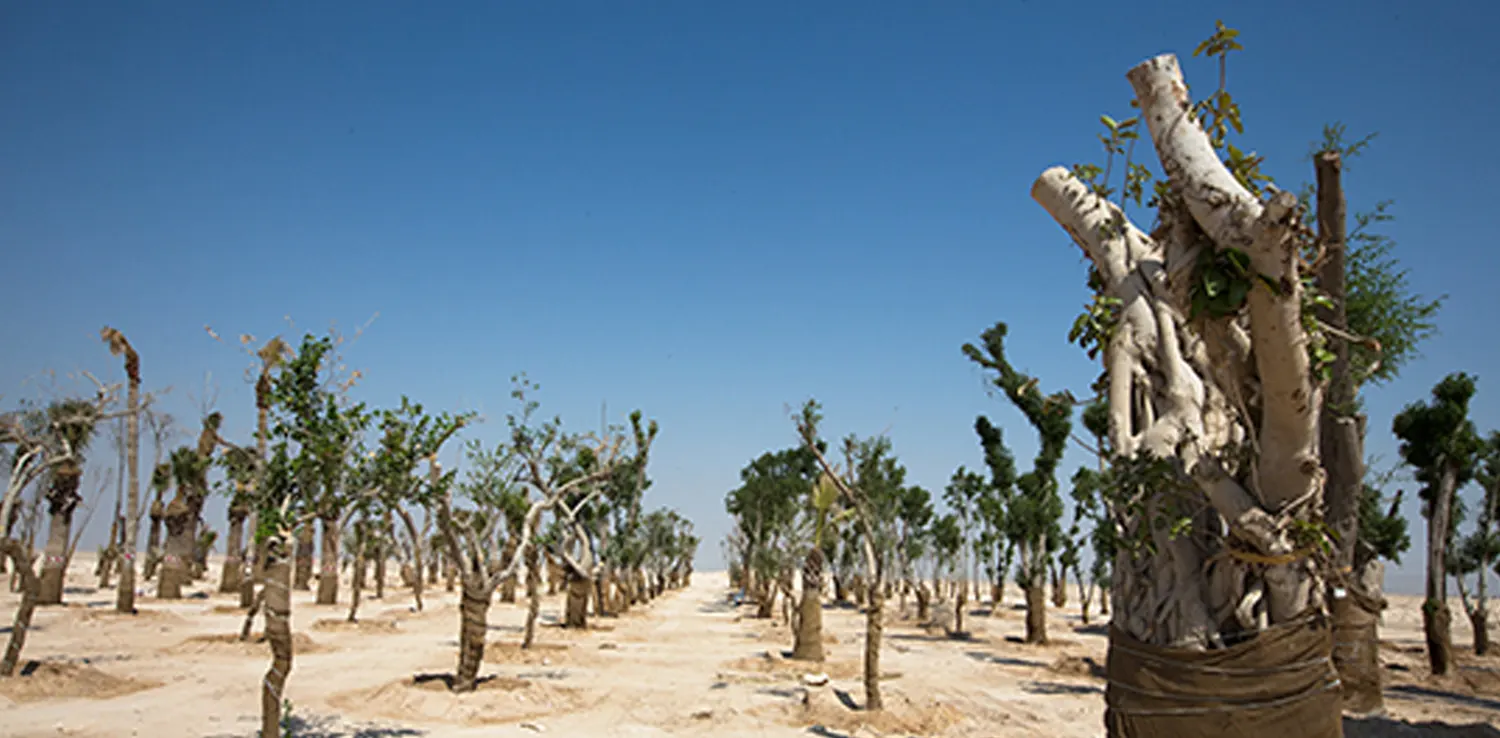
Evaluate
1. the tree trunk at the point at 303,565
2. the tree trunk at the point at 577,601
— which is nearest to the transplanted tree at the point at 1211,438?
the tree trunk at the point at 577,601

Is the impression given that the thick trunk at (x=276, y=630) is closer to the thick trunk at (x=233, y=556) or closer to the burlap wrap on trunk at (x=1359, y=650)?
the burlap wrap on trunk at (x=1359, y=650)

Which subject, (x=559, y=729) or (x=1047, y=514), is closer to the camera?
(x=559, y=729)

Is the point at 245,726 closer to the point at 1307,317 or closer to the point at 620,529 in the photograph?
the point at 1307,317

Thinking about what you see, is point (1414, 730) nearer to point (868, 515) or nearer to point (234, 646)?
point (868, 515)

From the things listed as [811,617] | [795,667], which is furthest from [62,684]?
[811,617]

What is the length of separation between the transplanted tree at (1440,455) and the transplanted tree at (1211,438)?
2226 centimetres

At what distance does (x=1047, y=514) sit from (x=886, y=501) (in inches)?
368

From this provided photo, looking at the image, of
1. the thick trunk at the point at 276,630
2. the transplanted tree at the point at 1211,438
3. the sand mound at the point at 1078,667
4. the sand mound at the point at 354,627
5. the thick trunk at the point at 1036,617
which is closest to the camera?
the transplanted tree at the point at 1211,438

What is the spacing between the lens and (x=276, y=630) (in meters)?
9.50

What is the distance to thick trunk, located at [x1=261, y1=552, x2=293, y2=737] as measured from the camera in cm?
921

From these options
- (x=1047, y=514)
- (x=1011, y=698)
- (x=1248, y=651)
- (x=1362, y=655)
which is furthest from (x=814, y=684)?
(x=1047, y=514)

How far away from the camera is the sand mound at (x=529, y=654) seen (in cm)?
2002

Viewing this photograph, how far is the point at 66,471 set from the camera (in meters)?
28.3

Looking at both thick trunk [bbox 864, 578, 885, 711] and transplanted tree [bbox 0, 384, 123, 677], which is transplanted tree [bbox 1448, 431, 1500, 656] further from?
transplanted tree [bbox 0, 384, 123, 677]
